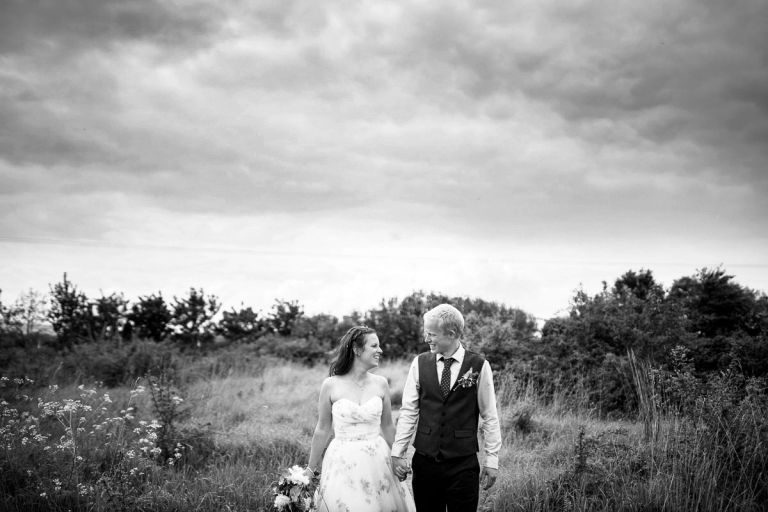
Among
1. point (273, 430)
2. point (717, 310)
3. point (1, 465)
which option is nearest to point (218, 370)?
point (273, 430)

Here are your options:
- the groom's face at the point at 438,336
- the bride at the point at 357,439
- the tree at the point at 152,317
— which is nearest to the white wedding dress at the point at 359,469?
the bride at the point at 357,439

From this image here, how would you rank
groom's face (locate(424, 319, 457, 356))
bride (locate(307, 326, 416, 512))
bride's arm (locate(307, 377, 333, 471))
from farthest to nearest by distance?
bride's arm (locate(307, 377, 333, 471)) < bride (locate(307, 326, 416, 512)) < groom's face (locate(424, 319, 457, 356))

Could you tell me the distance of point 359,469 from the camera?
4402 mm

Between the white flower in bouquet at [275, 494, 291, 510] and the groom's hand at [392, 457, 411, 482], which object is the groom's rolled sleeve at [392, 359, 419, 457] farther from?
the white flower in bouquet at [275, 494, 291, 510]

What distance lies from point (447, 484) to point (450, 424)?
443mm

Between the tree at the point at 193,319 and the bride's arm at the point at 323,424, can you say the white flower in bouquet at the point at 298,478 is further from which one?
the tree at the point at 193,319

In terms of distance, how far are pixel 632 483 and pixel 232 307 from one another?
59.4ft

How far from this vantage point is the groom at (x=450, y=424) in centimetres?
396

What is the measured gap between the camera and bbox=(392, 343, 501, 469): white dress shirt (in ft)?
13.0

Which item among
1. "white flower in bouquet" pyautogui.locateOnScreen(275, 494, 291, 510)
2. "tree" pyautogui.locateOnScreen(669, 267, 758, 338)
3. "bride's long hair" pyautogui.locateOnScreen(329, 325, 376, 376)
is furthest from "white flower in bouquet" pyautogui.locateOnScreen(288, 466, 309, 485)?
"tree" pyautogui.locateOnScreen(669, 267, 758, 338)

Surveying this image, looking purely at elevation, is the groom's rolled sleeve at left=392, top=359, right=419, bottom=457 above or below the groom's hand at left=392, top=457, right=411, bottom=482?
above

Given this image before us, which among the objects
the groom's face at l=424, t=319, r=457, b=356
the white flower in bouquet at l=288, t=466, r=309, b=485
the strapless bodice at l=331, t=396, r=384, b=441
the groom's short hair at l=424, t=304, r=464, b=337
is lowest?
the white flower in bouquet at l=288, t=466, r=309, b=485

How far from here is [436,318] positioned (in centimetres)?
405

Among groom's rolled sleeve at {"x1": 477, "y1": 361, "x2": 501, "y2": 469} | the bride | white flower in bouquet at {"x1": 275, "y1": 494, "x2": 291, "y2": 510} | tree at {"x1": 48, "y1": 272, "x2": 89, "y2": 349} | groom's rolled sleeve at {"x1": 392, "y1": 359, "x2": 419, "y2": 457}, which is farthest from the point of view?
tree at {"x1": 48, "y1": 272, "x2": 89, "y2": 349}
